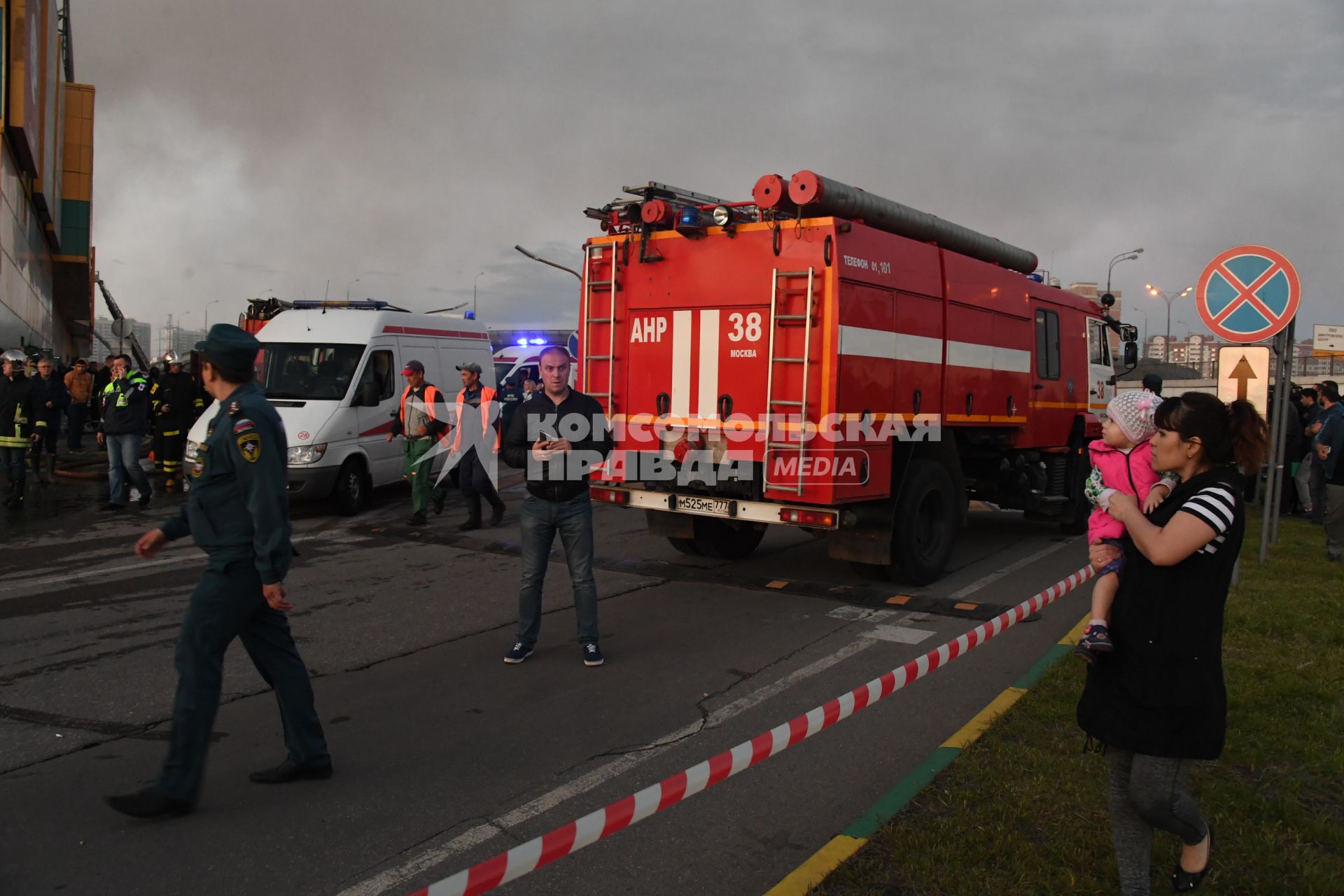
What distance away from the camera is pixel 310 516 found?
11938mm

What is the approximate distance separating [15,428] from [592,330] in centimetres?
854

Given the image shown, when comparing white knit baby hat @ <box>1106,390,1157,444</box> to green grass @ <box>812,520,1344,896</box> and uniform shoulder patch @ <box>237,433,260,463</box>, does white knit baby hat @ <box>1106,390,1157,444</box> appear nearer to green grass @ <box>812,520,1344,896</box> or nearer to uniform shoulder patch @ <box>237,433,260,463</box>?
green grass @ <box>812,520,1344,896</box>

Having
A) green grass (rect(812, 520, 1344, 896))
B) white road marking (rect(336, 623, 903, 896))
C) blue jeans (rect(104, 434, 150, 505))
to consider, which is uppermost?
blue jeans (rect(104, 434, 150, 505))

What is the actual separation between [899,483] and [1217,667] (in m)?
5.12

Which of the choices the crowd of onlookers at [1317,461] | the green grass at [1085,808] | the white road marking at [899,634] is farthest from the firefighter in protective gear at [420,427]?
the crowd of onlookers at [1317,461]

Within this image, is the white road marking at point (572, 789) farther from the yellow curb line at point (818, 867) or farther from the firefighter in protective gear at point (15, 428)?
the firefighter in protective gear at point (15, 428)

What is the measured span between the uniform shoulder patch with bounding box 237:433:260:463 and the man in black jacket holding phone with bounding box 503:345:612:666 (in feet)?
7.15

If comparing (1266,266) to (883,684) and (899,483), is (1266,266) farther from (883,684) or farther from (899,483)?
(883,684)

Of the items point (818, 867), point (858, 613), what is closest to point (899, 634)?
point (858, 613)

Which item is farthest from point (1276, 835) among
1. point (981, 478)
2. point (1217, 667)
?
point (981, 478)

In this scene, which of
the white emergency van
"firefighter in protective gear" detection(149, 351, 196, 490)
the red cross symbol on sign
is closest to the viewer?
the red cross symbol on sign

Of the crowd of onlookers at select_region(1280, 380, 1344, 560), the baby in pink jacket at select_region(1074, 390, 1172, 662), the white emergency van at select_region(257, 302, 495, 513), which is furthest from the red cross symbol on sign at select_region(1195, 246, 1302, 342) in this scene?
the white emergency van at select_region(257, 302, 495, 513)

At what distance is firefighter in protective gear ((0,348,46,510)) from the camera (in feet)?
40.2

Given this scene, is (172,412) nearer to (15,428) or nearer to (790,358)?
(15,428)
